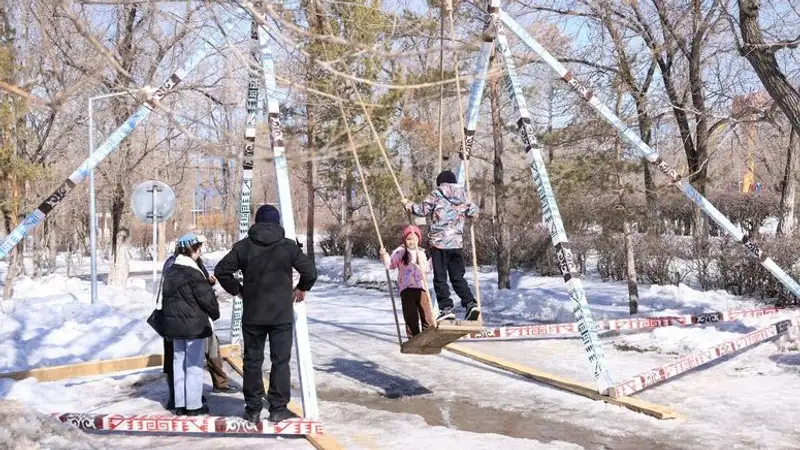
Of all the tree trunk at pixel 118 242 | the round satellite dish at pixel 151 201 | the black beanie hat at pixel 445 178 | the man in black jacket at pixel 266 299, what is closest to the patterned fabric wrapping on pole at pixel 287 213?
the man in black jacket at pixel 266 299

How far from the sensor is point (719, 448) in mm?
5559

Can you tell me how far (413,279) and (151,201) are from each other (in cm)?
1034

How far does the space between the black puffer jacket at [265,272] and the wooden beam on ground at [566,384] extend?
2997 mm

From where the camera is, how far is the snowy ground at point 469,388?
19.5ft

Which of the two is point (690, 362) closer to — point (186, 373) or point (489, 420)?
point (489, 420)

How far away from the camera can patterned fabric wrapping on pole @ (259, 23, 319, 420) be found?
20.1 ft

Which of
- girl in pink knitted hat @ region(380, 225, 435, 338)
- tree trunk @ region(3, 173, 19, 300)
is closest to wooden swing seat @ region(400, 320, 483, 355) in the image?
girl in pink knitted hat @ region(380, 225, 435, 338)

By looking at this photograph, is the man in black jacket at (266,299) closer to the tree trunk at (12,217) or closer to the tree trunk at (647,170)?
the tree trunk at (647,170)

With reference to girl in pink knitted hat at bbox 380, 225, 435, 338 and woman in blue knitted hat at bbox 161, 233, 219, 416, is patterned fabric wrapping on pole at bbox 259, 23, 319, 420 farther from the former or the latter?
girl in pink knitted hat at bbox 380, 225, 435, 338

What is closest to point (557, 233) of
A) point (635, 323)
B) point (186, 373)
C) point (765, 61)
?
point (635, 323)

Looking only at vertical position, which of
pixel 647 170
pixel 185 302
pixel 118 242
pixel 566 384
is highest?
pixel 647 170

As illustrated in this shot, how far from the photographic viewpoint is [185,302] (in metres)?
6.51

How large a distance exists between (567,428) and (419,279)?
2.08 m

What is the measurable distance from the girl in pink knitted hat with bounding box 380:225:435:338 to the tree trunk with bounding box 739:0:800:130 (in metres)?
4.85
